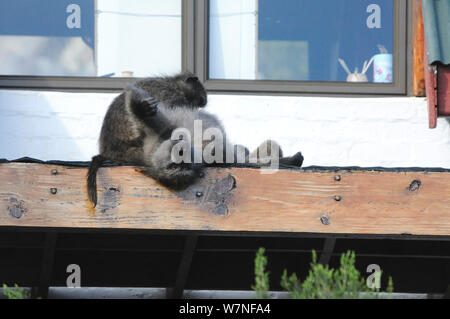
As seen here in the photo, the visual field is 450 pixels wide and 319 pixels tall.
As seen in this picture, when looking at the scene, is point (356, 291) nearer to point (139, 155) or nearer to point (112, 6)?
point (139, 155)

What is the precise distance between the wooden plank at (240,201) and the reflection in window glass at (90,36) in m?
2.09

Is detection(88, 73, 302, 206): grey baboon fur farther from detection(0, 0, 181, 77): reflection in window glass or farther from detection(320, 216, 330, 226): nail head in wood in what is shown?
detection(0, 0, 181, 77): reflection in window glass

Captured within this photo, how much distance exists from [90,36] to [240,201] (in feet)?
7.86

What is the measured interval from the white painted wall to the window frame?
0.10 metres

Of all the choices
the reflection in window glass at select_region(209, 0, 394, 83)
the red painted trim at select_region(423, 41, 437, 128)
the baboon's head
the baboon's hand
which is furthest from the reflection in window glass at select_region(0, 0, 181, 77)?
the baboon's hand

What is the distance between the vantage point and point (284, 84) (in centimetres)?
539

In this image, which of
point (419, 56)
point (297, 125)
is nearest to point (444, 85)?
point (419, 56)

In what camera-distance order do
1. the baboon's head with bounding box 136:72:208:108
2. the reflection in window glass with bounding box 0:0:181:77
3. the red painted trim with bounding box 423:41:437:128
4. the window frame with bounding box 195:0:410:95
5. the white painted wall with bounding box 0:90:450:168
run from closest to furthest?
1. the baboon's head with bounding box 136:72:208:108
2. the red painted trim with bounding box 423:41:437:128
3. the white painted wall with bounding box 0:90:450:168
4. the window frame with bounding box 195:0:410:95
5. the reflection in window glass with bounding box 0:0:181:77

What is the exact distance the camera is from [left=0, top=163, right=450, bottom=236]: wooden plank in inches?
135

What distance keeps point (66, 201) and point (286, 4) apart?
8.61ft

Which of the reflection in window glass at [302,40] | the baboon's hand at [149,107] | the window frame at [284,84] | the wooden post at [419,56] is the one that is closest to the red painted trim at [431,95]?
the wooden post at [419,56]

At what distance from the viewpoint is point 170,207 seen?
3443 mm

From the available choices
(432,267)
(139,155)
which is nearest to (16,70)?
(139,155)

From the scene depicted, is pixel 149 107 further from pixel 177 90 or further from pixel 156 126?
pixel 177 90
